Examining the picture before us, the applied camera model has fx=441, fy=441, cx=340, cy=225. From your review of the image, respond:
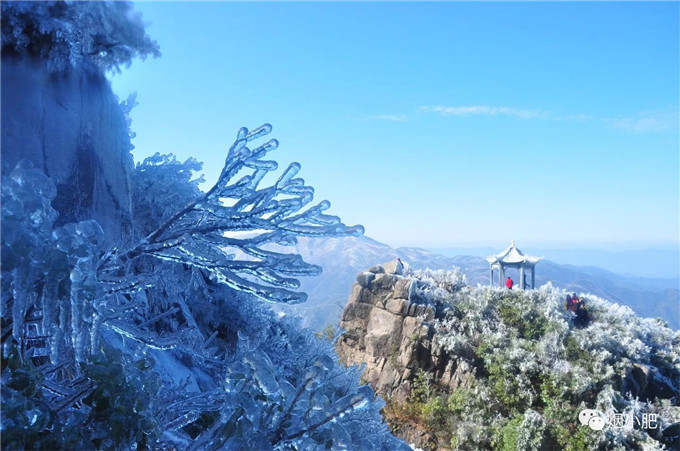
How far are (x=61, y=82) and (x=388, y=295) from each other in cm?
1224

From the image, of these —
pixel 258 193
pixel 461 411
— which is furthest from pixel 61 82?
pixel 461 411

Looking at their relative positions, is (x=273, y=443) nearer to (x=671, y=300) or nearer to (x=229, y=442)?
(x=229, y=442)

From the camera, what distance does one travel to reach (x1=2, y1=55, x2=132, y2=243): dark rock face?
151 cm

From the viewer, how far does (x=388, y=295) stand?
43.8 feet

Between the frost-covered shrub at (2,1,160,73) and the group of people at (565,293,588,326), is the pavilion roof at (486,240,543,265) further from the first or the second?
the frost-covered shrub at (2,1,160,73)

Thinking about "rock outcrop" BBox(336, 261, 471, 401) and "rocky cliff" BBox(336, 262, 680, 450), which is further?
"rock outcrop" BBox(336, 261, 471, 401)

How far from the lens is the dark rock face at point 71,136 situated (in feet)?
4.96

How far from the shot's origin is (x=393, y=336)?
12.7 metres

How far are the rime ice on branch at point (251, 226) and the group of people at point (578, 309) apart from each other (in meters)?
13.9

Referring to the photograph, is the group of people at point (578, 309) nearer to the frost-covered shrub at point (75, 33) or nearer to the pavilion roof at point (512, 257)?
the pavilion roof at point (512, 257)

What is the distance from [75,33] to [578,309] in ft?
48.5

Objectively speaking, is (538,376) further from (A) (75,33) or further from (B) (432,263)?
(B) (432,263)

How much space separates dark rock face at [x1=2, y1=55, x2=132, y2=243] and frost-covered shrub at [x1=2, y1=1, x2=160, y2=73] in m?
0.05

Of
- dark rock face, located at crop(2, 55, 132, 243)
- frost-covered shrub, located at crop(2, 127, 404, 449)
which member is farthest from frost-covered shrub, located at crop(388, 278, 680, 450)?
dark rock face, located at crop(2, 55, 132, 243)
